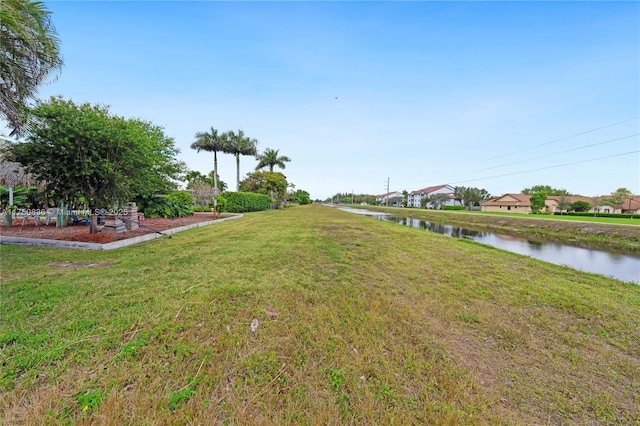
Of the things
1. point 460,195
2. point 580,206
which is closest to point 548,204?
point 580,206

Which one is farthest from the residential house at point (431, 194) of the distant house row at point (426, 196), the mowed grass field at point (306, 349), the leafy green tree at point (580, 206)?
the mowed grass field at point (306, 349)

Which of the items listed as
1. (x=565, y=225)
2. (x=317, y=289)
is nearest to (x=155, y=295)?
(x=317, y=289)

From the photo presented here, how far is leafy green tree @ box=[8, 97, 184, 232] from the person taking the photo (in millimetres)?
6641

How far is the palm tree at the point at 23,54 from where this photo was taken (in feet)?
18.3

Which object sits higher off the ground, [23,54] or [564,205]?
[23,54]

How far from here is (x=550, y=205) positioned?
47.1 meters

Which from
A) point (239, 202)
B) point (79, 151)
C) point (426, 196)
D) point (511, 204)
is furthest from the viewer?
point (426, 196)

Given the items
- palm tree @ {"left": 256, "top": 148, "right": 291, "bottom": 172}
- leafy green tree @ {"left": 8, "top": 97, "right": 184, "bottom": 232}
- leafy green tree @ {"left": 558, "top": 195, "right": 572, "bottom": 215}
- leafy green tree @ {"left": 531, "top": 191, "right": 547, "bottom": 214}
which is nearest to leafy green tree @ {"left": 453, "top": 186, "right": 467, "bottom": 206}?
leafy green tree @ {"left": 558, "top": 195, "right": 572, "bottom": 215}

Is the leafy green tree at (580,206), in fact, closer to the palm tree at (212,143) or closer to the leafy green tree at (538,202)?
the leafy green tree at (538,202)

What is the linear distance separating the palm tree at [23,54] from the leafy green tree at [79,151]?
47cm

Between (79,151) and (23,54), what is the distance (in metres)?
2.47

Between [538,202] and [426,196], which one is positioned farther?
[426,196]

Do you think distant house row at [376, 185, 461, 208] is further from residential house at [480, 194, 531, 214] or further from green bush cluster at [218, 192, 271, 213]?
green bush cluster at [218, 192, 271, 213]

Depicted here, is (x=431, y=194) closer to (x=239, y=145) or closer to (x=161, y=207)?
(x=239, y=145)
